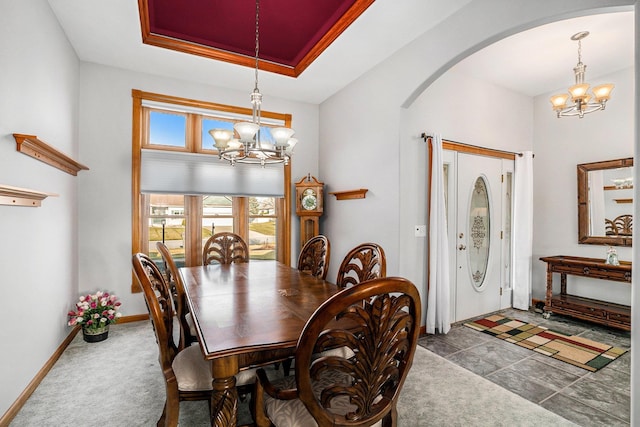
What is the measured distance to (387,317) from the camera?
103cm

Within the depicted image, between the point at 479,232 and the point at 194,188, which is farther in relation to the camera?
the point at 479,232

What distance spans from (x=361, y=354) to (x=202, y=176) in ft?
10.9

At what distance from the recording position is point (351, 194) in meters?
3.69

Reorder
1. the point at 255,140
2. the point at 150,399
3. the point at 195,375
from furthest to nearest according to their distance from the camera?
1. the point at 255,140
2. the point at 150,399
3. the point at 195,375

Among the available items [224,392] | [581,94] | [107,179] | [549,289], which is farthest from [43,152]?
[549,289]

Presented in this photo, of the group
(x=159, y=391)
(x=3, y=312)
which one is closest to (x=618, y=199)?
(x=159, y=391)

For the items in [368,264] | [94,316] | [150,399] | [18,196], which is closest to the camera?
[18,196]

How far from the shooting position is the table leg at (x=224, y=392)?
1.19 meters

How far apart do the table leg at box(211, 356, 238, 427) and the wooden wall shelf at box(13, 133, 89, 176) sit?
188cm

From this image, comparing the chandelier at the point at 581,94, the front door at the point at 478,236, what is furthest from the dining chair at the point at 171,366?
the chandelier at the point at 581,94

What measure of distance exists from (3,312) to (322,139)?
145 inches

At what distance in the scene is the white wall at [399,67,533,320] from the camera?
311 centimetres

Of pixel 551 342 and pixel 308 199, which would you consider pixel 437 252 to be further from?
pixel 308 199

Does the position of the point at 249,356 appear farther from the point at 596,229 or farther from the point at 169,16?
the point at 596,229
